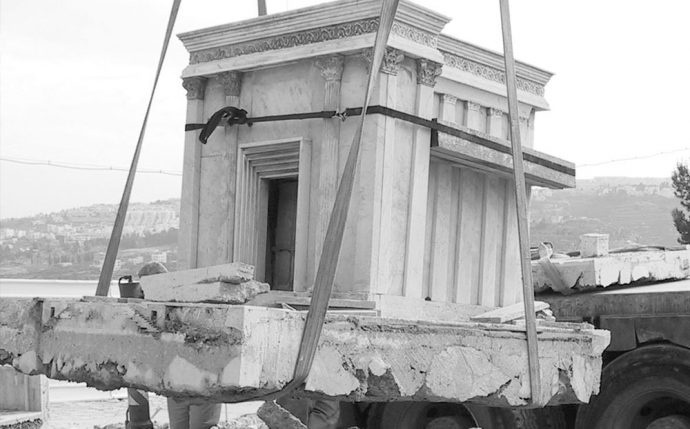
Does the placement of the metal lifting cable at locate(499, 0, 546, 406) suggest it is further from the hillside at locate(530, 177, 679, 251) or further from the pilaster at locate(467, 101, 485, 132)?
A: the hillside at locate(530, 177, 679, 251)

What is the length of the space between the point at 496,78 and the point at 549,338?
3.96m

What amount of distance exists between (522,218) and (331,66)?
2.88m

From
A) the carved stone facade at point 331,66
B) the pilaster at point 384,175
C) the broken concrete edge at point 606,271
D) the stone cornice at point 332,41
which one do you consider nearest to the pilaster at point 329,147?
the carved stone facade at point 331,66

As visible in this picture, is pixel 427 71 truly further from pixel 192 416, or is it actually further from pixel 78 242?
pixel 78 242

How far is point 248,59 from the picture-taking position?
27.2ft

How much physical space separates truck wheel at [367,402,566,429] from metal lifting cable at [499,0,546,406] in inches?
105

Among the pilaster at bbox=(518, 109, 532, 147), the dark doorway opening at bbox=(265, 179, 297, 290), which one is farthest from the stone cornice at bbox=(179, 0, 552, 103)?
the dark doorway opening at bbox=(265, 179, 297, 290)

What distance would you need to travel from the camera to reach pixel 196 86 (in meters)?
8.66

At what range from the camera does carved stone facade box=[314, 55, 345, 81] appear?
781cm

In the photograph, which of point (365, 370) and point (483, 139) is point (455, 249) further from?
point (365, 370)

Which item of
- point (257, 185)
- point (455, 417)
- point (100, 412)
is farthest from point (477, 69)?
point (100, 412)

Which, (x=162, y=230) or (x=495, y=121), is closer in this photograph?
(x=495, y=121)

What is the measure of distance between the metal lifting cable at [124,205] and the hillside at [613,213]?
43484 millimetres

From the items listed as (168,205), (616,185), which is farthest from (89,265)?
(616,185)
